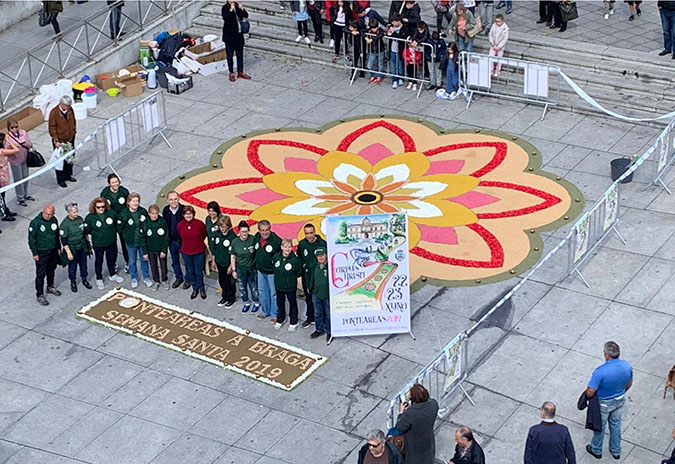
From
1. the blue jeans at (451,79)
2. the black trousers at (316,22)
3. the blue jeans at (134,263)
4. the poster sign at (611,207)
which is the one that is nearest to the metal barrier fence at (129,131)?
the blue jeans at (134,263)

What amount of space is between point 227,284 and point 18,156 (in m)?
5.70

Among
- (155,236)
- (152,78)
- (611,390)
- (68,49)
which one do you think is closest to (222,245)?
(155,236)

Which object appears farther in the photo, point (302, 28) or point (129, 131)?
point (302, 28)

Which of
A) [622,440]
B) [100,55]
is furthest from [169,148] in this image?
[622,440]

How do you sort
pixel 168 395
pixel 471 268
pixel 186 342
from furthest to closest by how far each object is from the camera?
pixel 471 268 → pixel 186 342 → pixel 168 395

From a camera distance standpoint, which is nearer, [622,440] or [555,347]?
[622,440]

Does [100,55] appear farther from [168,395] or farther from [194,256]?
[168,395]

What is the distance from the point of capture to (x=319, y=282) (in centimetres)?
1905

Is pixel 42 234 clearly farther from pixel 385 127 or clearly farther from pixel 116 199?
pixel 385 127

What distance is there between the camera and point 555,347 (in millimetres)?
19031

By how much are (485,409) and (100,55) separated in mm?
15614

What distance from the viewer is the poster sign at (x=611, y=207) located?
2105cm

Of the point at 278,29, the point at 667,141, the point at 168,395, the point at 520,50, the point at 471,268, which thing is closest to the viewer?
the point at 168,395

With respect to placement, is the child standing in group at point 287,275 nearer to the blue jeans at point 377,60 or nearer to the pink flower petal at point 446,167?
the pink flower petal at point 446,167
